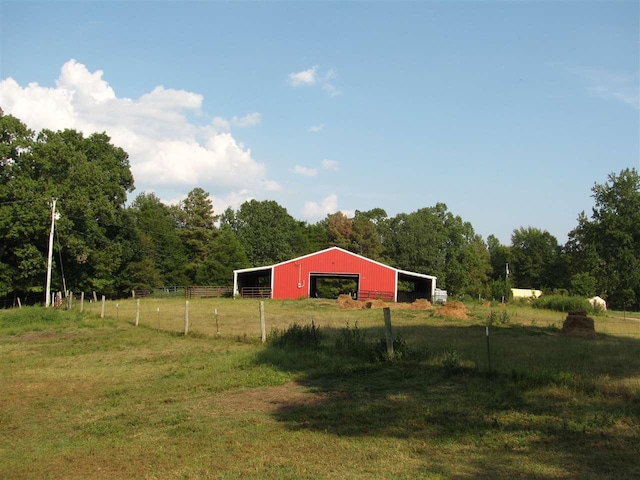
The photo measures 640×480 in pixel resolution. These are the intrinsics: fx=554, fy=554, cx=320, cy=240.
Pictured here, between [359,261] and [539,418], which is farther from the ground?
[359,261]

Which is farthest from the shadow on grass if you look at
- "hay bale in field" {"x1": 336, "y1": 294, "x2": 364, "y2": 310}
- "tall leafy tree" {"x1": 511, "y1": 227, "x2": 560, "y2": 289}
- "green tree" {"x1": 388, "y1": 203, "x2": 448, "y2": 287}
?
"tall leafy tree" {"x1": 511, "y1": 227, "x2": 560, "y2": 289}

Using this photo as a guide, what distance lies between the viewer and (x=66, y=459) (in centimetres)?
711

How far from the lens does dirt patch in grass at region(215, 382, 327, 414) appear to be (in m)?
9.23

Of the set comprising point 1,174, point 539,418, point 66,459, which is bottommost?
point 66,459

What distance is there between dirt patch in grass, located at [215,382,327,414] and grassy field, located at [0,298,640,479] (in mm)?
36

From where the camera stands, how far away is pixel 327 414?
8383 mm

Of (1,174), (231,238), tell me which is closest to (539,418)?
(1,174)

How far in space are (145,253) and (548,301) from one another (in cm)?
4521

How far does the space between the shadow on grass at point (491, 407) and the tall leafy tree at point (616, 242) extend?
68169mm

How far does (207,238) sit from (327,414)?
241 feet

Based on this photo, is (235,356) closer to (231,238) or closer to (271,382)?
(271,382)

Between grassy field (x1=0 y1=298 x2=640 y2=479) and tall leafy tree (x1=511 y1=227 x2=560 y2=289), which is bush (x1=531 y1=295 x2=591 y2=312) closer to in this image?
grassy field (x1=0 y1=298 x2=640 y2=479)

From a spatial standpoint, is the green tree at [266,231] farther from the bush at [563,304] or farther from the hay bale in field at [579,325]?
the hay bale in field at [579,325]

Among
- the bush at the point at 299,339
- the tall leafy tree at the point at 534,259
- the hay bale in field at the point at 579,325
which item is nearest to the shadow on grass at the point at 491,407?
the bush at the point at 299,339
